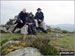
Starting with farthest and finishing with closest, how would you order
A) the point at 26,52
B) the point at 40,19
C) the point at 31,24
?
the point at 40,19 < the point at 31,24 < the point at 26,52

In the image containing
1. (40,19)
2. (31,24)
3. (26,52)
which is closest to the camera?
(26,52)

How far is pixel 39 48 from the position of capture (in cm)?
1262

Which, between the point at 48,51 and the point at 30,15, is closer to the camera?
the point at 48,51

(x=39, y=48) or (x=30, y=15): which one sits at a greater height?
(x=30, y=15)

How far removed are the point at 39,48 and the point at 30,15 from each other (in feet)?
19.7

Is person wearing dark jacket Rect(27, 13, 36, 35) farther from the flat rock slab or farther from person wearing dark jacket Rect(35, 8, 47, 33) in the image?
the flat rock slab

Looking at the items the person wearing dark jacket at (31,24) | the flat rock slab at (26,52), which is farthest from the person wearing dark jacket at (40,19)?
the flat rock slab at (26,52)

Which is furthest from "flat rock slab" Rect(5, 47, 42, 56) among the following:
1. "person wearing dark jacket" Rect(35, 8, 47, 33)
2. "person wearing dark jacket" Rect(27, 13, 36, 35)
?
"person wearing dark jacket" Rect(35, 8, 47, 33)

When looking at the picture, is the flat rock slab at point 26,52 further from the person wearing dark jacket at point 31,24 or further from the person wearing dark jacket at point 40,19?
the person wearing dark jacket at point 40,19

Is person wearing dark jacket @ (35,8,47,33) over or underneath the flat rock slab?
over

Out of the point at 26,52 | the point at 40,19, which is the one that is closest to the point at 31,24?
the point at 40,19

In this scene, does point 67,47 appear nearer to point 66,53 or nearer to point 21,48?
point 66,53

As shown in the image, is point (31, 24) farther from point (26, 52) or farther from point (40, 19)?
point (26, 52)

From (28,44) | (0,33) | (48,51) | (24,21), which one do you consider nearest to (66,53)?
(48,51)
